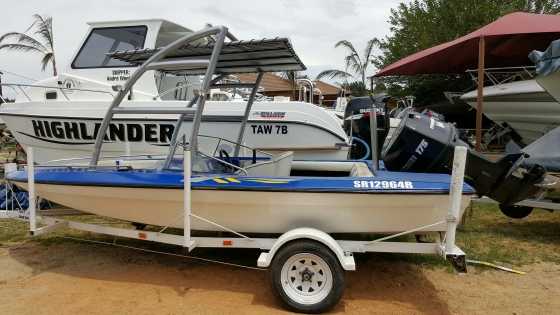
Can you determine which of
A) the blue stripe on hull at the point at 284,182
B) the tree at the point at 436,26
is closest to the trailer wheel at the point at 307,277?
the blue stripe on hull at the point at 284,182

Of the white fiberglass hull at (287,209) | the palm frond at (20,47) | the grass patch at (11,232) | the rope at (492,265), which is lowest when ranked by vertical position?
the grass patch at (11,232)

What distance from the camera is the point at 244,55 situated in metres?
4.24

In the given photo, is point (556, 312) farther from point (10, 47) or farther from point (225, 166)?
point (10, 47)

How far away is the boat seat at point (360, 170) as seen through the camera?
4.27 m

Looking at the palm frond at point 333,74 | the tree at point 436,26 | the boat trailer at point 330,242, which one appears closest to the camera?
the boat trailer at point 330,242

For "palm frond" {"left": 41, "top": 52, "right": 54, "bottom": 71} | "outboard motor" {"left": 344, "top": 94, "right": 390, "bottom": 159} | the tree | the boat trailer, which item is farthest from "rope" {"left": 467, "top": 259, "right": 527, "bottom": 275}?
"palm frond" {"left": 41, "top": 52, "right": 54, "bottom": 71}

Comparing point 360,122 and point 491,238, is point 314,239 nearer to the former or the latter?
point 491,238

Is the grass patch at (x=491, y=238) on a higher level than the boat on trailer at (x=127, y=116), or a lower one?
lower

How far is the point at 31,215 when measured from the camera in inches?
162

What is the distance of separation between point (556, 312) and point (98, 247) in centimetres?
431

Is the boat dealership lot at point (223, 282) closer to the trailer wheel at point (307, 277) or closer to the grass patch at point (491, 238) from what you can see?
the grass patch at point (491, 238)

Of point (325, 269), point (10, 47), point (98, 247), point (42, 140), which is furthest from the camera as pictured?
point (10, 47)

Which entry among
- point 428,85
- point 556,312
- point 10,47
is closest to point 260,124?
point 556,312

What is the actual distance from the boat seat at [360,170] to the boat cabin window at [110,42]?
14.4 feet
